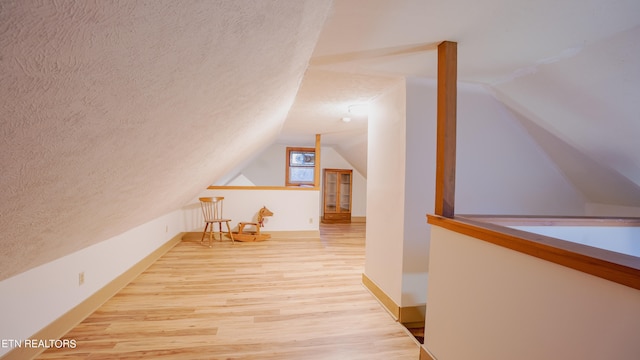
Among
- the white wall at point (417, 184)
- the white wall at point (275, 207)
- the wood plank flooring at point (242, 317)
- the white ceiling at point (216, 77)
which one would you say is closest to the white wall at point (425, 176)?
the white wall at point (417, 184)

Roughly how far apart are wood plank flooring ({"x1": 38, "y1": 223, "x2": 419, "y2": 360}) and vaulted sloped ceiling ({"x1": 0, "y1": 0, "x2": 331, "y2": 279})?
31.3 inches

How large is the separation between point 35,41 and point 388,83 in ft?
6.86

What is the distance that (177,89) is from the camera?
0.84 meters

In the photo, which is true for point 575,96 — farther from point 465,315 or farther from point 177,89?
point 177,89

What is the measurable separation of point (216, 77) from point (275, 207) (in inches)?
149

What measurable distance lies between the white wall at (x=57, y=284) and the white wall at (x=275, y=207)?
A: 1796mm

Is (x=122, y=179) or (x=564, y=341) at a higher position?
(x=122, y=179)

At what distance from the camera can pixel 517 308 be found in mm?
1019

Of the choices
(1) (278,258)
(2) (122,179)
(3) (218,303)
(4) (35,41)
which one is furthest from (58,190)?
(1) (278,258)

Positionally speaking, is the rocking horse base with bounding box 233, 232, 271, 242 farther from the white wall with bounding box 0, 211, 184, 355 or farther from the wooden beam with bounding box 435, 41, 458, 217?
the wooden beam with bounding box 435, 41, 458, 217

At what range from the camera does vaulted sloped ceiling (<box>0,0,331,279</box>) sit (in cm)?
46

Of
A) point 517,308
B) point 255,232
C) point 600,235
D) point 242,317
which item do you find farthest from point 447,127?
point 255,232

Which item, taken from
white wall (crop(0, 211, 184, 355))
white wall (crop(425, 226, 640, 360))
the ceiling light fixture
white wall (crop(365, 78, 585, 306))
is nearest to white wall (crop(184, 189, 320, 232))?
white wall (crop(0, 211, 184, 355))

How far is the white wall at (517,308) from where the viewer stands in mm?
744
